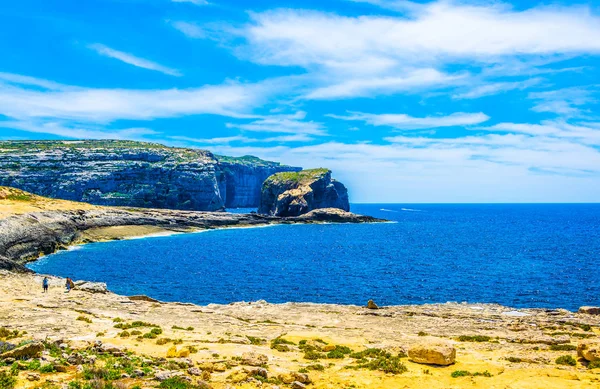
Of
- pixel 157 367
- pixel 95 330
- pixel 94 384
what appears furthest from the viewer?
pixel 95 330

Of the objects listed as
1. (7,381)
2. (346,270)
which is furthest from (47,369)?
(346,270)

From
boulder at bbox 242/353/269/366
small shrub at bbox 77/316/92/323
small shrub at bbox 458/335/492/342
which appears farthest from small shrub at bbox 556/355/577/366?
small shrub at bbox 77/316/92/323

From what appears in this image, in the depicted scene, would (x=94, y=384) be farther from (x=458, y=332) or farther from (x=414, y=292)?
(x=414, y=292)

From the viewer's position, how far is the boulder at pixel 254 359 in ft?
70.5

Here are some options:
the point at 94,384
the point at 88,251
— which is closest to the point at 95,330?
the point at 94,384

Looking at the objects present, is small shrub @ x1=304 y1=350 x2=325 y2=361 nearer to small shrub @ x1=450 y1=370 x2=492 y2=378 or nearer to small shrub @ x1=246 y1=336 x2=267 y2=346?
small shrub @ x1=246 y1=336 x2=267 y2=346

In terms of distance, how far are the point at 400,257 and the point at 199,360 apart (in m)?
75.7

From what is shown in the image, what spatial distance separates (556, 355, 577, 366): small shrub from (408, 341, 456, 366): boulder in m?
5.18

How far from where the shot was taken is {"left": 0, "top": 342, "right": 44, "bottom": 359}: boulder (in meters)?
19.6

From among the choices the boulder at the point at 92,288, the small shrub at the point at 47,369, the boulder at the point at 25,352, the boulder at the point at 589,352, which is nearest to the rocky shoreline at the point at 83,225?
the boulder at the point at 92,288

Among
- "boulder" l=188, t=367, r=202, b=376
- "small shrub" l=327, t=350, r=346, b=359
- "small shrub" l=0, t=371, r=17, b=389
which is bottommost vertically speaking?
"small shrub" l=327, t=350, r=346, b=359

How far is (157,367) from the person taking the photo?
2009 cm

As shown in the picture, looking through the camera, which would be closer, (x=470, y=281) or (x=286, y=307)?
(x=286, y=307)

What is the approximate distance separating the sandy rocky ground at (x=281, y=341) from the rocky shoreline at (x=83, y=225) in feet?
111
